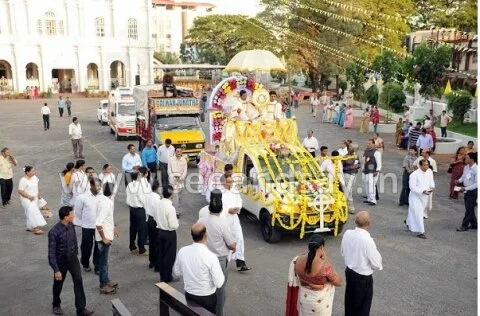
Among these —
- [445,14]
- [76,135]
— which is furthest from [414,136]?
[445,14]

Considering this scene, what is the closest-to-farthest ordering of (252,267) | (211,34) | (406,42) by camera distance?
(252,267), (406,42), (211,34)

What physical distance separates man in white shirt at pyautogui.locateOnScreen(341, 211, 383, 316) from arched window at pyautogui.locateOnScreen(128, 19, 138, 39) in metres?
56.8

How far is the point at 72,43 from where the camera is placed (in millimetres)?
55969

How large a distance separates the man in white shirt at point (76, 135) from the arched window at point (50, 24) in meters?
40.8

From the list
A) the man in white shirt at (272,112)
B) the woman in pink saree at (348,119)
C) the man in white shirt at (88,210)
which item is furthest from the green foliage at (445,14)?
the man in white shirt at (88,210)

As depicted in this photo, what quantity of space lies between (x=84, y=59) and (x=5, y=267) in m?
51.5

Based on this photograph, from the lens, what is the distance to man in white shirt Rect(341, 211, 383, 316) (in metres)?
6.11

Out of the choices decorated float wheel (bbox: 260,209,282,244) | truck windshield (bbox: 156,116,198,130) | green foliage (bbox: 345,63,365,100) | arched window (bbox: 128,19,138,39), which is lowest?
decorated float wheel (bbox: 260,209,282,244)

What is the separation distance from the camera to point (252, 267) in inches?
350

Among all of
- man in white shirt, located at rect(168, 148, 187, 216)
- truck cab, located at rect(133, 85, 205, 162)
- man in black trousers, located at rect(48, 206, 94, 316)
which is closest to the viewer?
man in black trousers, located at rect(48, 206, 94, 316)

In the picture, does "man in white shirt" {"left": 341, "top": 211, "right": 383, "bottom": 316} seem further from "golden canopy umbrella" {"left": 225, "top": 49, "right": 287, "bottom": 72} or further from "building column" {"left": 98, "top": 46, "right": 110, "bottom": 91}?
"building column" {"left": 98, "top": 46, "right": 110, "bottom": 91}

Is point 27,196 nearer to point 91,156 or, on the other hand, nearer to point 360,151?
point 91,156

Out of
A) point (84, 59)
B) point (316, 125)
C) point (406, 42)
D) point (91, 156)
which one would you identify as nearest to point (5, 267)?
point (91, 156)

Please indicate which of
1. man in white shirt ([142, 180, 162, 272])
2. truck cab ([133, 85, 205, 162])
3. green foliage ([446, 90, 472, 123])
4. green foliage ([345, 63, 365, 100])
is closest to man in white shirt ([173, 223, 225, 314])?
man in white shirt ([142, 180, 162, 272])
